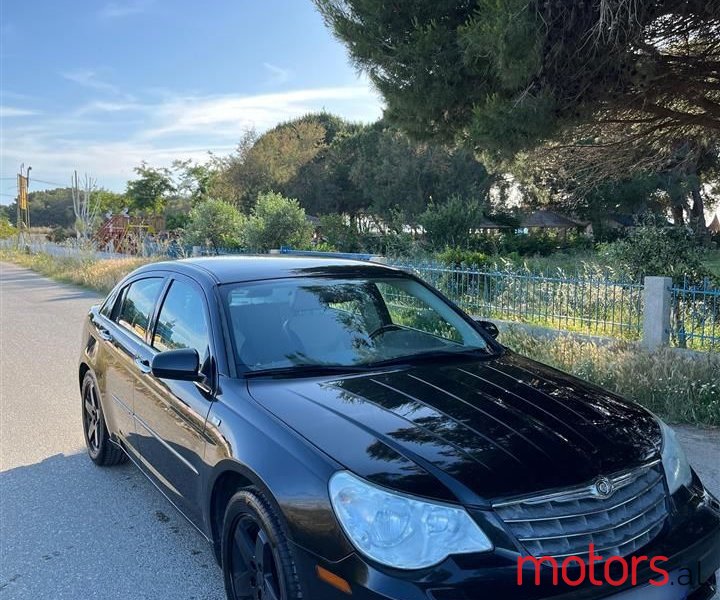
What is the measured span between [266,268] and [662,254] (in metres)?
6.43

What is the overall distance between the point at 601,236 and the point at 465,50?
38.3 metres

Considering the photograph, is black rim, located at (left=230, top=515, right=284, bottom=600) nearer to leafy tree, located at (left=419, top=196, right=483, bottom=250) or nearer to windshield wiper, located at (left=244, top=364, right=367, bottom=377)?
windshield wiper, located at (left=244, top=364, right=367, bottom=377)

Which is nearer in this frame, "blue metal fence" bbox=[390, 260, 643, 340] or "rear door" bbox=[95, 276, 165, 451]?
"rear door" bbox=[95, 276, 165, 451]

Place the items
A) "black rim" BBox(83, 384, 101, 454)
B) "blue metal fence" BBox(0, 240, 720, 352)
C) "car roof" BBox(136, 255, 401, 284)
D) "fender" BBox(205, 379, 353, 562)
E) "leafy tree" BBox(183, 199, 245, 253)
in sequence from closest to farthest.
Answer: "fender" BBox(205, 379, 353, 562) < "car roof" BBox(136, 255, 401, 284) < "black rim" BBox(83, 384, 101, 454) < "blue metal fence" BBox(0, 240, 720, 352) < "leafy tree" BBox(183, 199, 245, 253)

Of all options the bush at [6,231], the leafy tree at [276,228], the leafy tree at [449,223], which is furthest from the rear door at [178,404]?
the bush at [6,231]

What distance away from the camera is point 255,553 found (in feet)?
7.87

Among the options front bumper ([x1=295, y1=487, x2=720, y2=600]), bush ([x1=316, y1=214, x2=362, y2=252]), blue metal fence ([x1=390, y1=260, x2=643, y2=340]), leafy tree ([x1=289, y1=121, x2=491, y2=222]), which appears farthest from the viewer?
leafy tree ([x1=289, y1=121, x2=491, y2=222])

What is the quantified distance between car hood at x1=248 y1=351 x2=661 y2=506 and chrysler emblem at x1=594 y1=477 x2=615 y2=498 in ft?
0.09

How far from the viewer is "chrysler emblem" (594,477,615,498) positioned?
6.84 feet

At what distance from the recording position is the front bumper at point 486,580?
1847 mm

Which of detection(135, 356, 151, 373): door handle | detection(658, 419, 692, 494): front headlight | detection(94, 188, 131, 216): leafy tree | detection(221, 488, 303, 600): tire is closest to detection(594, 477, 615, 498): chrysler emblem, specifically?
detection(658, 419, 692, 494): front headlight

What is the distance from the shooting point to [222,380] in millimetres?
2812

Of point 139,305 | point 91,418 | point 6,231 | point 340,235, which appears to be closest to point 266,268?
point 139,305

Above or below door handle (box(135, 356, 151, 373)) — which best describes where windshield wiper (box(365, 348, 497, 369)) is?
above
